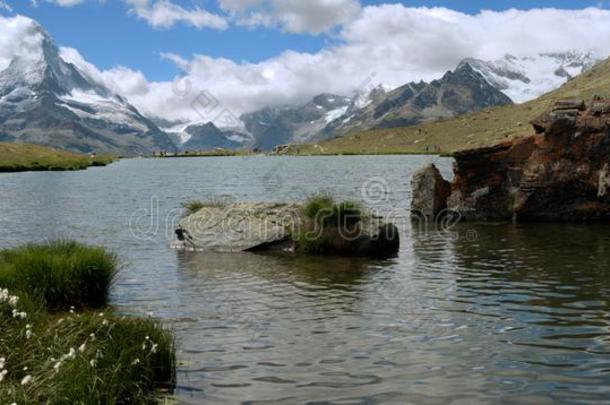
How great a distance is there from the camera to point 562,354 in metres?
14.0

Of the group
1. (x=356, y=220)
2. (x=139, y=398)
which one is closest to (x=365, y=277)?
(x=356, y=220)

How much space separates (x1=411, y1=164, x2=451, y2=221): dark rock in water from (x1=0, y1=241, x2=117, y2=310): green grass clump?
84.9ft

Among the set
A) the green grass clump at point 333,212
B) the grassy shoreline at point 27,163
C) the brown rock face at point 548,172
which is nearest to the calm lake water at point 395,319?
the green grass clump at point 333,212

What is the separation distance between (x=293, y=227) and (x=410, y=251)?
5.53 metres

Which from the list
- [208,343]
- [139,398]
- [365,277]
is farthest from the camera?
[365,277]

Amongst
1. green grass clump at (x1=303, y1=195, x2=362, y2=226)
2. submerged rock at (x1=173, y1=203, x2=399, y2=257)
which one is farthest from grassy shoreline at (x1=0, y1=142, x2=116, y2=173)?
green grass clump at (x1=303, y1=195, x2=362, y2=226)

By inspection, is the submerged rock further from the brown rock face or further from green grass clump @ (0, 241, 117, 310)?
the brown rock face

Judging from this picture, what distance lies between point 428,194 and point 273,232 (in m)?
16.2

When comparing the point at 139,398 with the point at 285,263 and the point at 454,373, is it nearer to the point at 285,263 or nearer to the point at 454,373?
the point at 454,373

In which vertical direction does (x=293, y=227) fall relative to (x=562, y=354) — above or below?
above

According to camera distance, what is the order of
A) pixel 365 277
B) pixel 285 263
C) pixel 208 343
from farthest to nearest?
pixel 285 263 → pixel 365 277 → pixel 208 343

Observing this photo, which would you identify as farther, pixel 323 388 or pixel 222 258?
pixel 222 258

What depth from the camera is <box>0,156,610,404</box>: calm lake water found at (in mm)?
12453

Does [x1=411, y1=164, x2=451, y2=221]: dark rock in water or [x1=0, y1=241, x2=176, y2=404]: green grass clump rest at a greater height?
[x1=411, y1=164, x2=451, y2=221]: dark rock in water
